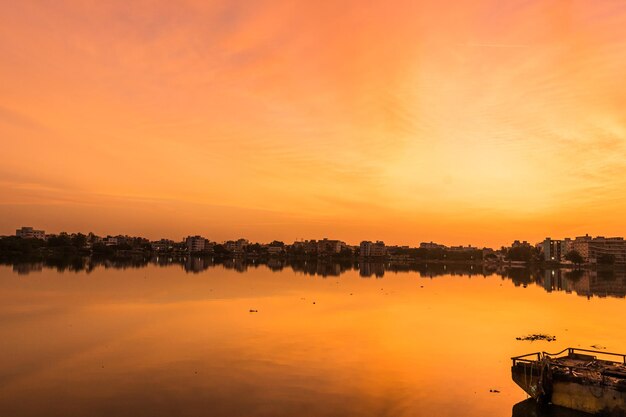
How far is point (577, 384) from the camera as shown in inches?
901

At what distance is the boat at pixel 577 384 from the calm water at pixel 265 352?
1.55 metres

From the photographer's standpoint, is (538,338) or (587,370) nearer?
(587,370)

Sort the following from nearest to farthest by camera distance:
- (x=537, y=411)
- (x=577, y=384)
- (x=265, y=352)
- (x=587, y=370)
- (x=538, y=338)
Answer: (x=577, y=384)
(x=537, y=411)
(x=587, y=370)
(x=265, y=352)
(x=538, y=338)

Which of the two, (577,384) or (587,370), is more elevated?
(587,370)

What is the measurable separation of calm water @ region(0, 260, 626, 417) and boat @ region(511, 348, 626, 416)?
1.55 meters

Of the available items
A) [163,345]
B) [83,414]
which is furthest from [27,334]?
[83,414]

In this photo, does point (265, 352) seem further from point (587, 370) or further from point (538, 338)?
point (538, 338)

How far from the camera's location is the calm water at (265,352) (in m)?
24.2

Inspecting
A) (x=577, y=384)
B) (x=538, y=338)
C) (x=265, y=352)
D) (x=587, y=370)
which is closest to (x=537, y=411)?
(x=577, y=384)

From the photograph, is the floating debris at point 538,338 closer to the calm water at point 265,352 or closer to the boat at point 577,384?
the calm water at point 265,352

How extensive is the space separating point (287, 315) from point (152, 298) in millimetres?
22603

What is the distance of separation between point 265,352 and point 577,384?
2097 cm

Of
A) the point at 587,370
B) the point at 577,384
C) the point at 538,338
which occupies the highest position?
the point at 587,370

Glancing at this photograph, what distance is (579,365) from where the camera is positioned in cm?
2556
